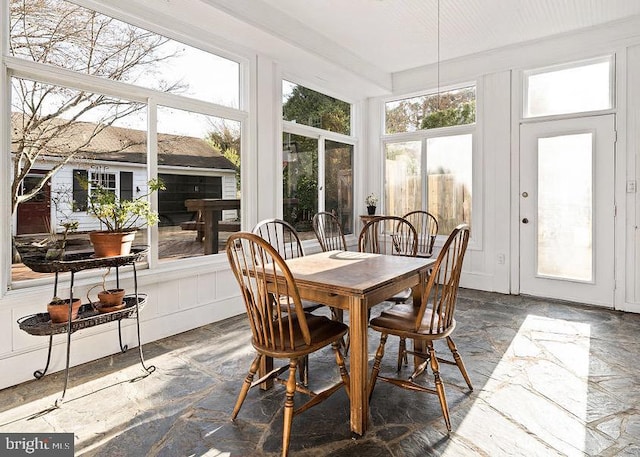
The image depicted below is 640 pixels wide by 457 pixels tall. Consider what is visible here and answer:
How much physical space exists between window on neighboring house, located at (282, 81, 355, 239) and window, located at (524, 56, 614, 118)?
2.35 metres

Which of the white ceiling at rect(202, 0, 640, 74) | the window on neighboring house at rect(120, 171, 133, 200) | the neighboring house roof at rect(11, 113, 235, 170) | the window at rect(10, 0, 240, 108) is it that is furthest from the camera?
the white ceiling at rect(202, 0, 640, 74)

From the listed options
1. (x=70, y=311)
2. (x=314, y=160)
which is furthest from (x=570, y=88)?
(x=70, y=311)

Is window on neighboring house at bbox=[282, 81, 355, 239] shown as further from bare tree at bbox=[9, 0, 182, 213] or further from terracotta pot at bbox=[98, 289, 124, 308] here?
terracotta pot at bbox=[98, 289, 124, 308]

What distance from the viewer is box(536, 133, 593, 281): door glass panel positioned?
4.22m

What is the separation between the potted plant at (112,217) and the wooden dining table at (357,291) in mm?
1196

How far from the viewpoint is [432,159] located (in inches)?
212

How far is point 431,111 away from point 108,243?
4396mm

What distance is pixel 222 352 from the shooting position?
9.81 feet

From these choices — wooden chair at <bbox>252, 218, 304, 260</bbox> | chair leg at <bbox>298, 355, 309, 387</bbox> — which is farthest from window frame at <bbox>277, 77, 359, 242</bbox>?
chair leg at <bbox>298, 355, 309, 387</bbox>

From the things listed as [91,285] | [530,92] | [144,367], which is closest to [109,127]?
[91,285]

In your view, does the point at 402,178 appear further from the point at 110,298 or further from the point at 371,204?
the point at 110,298

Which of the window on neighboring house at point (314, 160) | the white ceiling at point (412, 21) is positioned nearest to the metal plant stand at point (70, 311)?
the white ceiling at point (412, 21)

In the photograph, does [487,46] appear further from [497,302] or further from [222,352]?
[222,352]

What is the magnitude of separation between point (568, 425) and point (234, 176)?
127 inches
